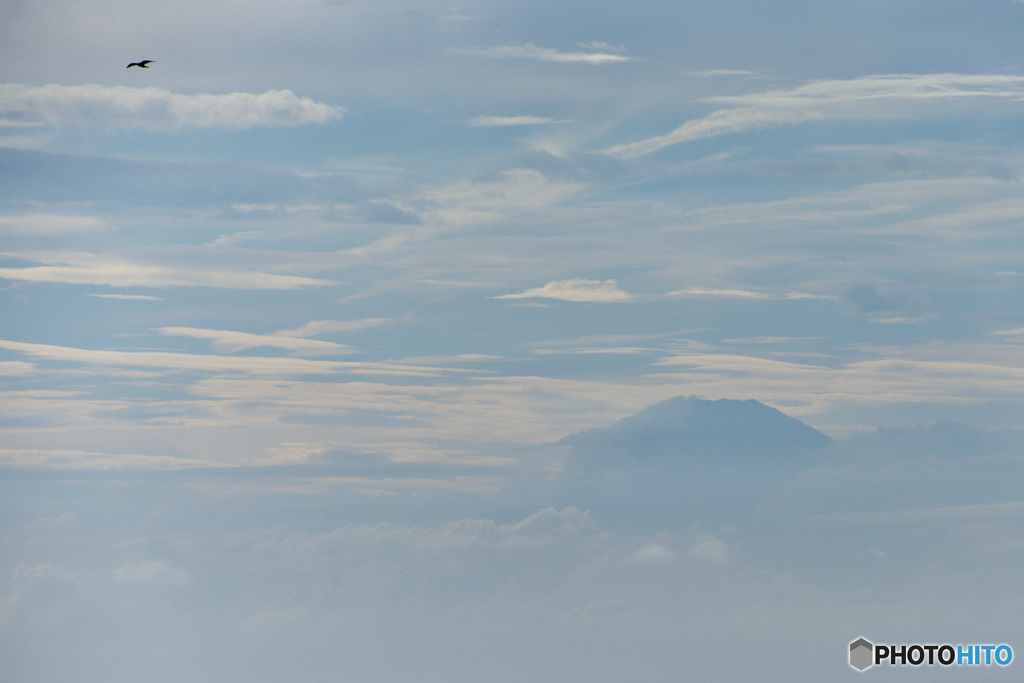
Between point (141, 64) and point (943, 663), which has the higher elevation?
point (141, 64)

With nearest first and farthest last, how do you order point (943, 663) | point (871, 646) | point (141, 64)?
point (141, 64) → point (943, 663) → point (871, 646)

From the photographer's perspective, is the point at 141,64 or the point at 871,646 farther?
the point at 871,646

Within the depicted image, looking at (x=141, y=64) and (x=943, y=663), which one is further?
(x=943, y=663)

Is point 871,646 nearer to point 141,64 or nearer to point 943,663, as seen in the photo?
point 943,663

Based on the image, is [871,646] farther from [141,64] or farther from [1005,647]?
[141,64]

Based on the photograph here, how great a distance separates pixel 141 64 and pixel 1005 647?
70762 mm

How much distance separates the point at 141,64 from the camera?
6300 cm

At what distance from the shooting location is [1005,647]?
2876 inches

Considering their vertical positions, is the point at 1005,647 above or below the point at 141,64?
below

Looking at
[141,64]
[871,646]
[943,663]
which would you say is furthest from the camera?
[871,646]

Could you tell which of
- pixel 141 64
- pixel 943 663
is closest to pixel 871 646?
pixel 943 663

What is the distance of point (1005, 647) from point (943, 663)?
7.66 metres

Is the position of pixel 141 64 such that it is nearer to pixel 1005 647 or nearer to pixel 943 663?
pixel 943 663

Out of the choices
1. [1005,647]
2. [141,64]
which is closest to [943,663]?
[1005,647]
